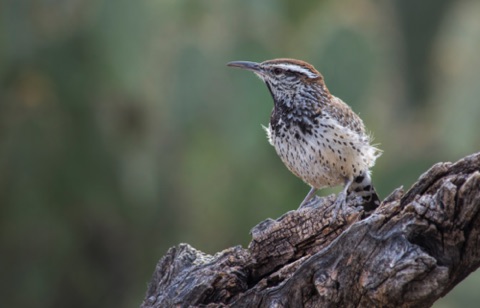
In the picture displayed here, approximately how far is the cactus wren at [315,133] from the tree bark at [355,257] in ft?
2.49

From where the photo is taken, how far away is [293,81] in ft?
16.3

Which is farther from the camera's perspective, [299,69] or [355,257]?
[299,69]

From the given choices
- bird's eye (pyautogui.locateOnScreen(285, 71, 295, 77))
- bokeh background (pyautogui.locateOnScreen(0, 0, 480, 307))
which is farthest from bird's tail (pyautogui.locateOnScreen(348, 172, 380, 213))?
bokeh background (pyautogui.locateOnScreen(0, 0, 480, 307))

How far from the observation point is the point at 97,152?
25.7 feet

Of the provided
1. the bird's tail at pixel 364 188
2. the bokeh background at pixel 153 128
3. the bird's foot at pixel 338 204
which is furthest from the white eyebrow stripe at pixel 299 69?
the bokeh background at pixel 153 128

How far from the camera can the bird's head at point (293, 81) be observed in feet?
16.1

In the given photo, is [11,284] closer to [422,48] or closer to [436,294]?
[436,294]

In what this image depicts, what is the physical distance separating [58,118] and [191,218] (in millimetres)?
1336

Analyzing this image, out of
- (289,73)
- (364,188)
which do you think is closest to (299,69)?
(289,73)

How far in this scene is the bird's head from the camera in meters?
4.91

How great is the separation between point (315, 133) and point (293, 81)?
397 millimetres

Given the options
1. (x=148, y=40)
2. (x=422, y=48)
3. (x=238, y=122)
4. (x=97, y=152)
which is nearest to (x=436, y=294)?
(x=238, y=122)

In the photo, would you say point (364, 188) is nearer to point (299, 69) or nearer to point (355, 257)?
point (299, 69)

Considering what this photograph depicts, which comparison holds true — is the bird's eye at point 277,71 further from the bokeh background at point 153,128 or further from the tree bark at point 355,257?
the bokeh background at point 153,128
